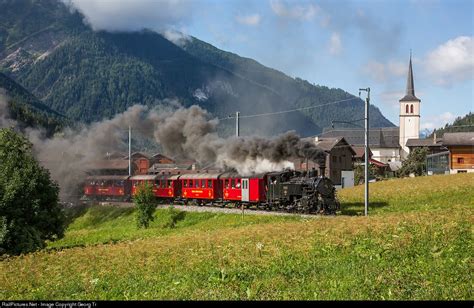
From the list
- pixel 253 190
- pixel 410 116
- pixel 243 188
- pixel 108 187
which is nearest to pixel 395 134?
pixel 410 116

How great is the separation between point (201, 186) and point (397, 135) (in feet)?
440

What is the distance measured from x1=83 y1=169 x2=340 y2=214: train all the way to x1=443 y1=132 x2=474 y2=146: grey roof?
40.9 metres

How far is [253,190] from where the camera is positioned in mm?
40031

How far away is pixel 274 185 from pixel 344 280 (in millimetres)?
25807

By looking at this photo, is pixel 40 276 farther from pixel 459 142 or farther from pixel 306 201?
pixel 459 142

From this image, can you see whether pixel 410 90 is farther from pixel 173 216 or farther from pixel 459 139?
pixel 173 216

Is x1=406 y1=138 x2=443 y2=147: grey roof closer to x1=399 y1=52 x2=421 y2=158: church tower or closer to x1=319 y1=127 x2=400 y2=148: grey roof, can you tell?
A: x1=319 y1=127 x2=400 y2=148: grey roof

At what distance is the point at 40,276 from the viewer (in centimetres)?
1716

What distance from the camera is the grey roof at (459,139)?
72.2 m

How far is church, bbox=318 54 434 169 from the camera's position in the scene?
155 metres

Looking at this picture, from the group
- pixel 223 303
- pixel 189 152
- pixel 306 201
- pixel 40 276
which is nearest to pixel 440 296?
pixel 223 303

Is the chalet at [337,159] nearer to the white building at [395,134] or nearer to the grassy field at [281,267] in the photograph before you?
the white building at [395,134]

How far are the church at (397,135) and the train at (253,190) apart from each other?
92792 mm

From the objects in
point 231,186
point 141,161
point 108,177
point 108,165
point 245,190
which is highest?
point 141,161
